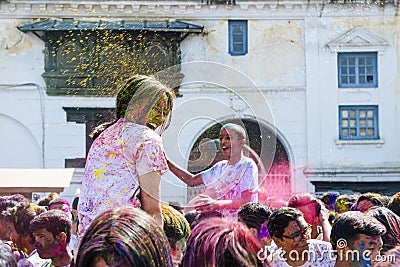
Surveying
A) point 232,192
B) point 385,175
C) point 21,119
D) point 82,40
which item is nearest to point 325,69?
point 385,175

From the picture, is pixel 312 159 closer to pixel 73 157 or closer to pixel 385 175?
pixel 385 175

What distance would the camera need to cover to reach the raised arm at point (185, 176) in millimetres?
4004

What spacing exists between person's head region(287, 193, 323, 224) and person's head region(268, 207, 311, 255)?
1180 millimetres

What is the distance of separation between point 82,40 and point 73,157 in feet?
8.66

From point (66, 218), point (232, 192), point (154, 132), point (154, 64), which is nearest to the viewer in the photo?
point (154, 132)

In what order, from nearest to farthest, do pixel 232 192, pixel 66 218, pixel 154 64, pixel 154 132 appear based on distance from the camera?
pixel 154 132 → pixel 66 218 → pixel 232 192 → pixel 154 64

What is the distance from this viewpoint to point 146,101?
348 cm

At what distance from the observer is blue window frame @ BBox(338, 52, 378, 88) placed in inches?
714

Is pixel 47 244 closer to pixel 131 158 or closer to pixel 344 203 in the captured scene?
pixel 131 158

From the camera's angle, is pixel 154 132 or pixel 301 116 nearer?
pixel 154 132

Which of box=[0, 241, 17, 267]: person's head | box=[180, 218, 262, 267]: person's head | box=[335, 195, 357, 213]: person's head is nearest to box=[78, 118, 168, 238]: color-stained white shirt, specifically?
box=[0, 241, 17, 267]: person's head

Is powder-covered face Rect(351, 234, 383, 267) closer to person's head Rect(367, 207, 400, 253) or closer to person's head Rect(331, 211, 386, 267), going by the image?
person's head Rect(331, 211, 386, 267)

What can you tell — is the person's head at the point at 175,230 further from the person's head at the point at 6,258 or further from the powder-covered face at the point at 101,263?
the powder-covered face at the point at 101,263

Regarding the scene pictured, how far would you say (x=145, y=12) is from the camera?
58.2 feet
